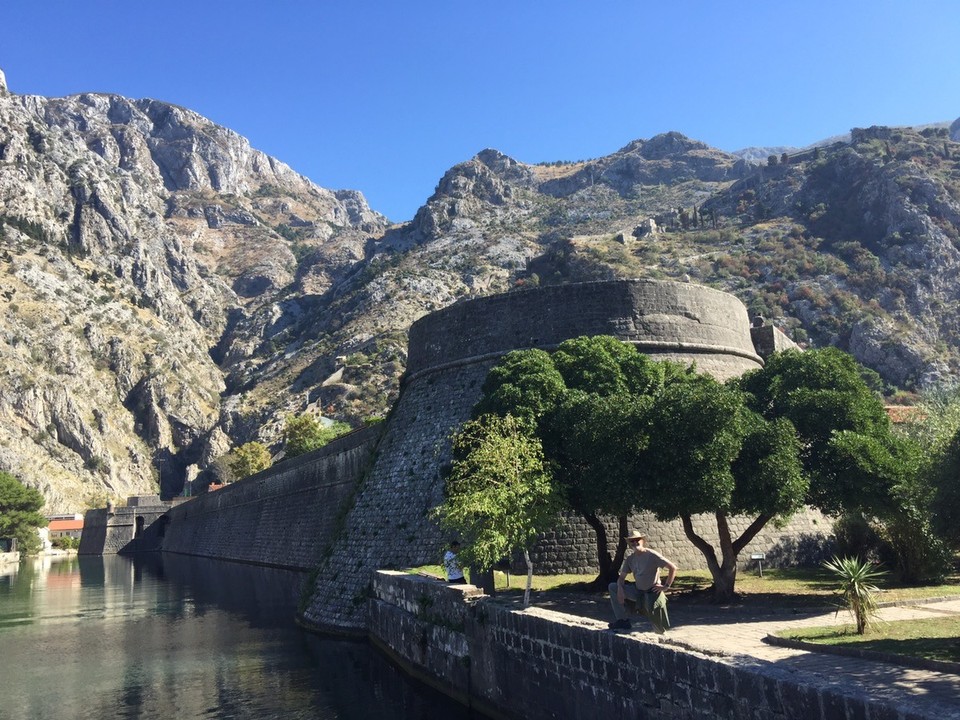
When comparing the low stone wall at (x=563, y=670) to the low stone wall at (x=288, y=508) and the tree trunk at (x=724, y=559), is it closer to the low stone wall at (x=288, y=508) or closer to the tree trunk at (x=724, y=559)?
the tree trunk at (x=724, y=559)

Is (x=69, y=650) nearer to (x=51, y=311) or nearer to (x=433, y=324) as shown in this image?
(x=433, y=324)

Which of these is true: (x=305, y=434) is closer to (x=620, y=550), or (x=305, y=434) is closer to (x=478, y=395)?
(x=478, y=395)

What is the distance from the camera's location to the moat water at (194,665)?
51.1 ft

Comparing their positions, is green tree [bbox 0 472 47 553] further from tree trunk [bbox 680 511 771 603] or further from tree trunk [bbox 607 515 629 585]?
tree trunk [bbox 680 511 771 603]

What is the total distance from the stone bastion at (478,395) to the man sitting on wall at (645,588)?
1097 cm

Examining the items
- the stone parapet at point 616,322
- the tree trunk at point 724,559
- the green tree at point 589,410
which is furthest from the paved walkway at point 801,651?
the stone parapet at point 616,322

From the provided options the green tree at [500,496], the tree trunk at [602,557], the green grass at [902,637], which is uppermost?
the green tree at [500,496]

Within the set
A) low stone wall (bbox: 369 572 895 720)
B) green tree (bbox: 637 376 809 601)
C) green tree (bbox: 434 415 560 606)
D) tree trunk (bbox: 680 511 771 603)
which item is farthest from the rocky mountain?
green tree (bbox: 637 376 809 601)

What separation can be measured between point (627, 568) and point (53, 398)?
379 feet

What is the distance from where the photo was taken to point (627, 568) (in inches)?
416

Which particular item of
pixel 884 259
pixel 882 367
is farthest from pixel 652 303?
pixel 884 259

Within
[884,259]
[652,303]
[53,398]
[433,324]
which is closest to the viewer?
[652,303]

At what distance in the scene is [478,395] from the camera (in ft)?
85.1

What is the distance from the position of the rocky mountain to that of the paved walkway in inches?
2771
